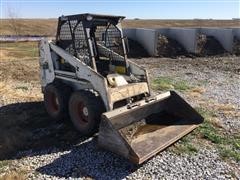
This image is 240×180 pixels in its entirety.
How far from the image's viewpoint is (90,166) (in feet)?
19.6

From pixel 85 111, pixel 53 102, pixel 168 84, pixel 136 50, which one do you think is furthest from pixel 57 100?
pixel 136 50

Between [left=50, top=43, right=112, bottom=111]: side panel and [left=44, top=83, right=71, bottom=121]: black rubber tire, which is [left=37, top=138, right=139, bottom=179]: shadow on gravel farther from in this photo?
[left=44, top=83, right=71, bottom=121]: black rubber tire

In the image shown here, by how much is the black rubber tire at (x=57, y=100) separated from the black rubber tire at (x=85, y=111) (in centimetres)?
42

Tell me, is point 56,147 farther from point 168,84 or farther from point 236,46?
point 236,46

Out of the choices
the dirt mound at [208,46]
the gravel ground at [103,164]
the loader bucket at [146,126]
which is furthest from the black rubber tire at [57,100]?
the dirt mound at [208,46]

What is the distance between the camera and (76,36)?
7676mm

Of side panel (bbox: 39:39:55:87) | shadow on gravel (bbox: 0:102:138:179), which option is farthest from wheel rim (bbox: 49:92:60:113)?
side panel (bbox: 39:39:55:87)

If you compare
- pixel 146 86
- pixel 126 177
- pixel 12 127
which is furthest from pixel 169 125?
pixel 12 127

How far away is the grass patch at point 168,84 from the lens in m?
11.9

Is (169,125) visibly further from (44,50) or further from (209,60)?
(209,60)

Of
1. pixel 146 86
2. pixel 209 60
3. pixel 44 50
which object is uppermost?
pixel 44 50

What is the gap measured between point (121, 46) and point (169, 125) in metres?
2.21

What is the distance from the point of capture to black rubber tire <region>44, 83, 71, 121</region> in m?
7.80

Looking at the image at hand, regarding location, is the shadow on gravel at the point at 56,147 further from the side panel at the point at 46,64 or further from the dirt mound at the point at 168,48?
the dirt mound at the point at 168,48
